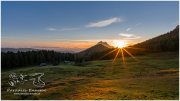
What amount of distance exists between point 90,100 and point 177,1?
53.8ft

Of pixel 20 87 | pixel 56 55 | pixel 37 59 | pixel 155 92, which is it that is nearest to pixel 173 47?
pixel 56 55

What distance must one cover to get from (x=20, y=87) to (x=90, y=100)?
9.81 meters

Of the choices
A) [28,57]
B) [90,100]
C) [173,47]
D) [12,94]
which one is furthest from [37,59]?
[90,100]

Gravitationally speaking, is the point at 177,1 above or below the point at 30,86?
above

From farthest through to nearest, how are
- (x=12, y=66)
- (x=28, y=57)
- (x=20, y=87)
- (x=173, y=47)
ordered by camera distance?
(x=173, y=47)
(x=28, y=57)
(x=12, y=66)
(x=20, y=87)

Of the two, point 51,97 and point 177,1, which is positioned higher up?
point 177,1

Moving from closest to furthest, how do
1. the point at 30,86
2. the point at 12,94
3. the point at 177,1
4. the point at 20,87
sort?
the point at 177,1 → the point at 20,87 → the point at 30,86 → the point at 12,94

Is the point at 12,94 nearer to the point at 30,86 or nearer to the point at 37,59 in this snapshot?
the point at 30,86

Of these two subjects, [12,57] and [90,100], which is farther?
[12,57]

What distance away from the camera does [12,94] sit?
42.4 meters

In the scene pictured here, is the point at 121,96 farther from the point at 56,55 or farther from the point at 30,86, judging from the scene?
the point at 56,55

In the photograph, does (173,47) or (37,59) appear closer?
(37,59)

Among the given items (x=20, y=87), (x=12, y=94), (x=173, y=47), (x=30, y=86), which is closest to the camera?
(x=20, y=87)

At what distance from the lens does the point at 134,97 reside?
37844 millimetres
